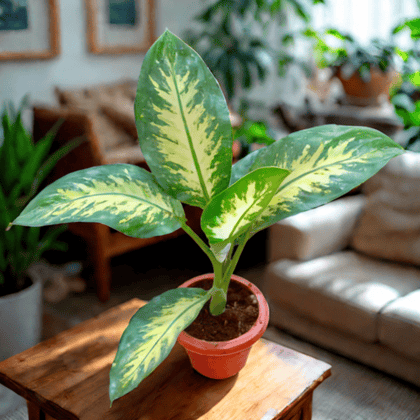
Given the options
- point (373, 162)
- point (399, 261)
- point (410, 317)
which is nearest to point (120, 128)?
point (399, 261)

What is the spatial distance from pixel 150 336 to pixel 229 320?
9.2 inches

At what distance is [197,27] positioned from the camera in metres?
3.72

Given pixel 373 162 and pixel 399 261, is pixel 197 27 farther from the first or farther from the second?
pixel 373 162

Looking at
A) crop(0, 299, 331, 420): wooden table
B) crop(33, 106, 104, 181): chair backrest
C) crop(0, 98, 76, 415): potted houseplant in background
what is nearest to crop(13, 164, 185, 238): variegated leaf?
crop(0, 299, 331, 420): wooden table

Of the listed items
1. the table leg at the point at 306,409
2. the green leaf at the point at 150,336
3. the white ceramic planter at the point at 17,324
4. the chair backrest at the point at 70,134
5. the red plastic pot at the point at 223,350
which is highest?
the chair backrest at the point at 70,134

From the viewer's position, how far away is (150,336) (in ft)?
2.51

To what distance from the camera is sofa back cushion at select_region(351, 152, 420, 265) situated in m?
1.79

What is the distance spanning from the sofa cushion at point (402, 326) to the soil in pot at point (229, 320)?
0.68 meters

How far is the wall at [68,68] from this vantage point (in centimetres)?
280

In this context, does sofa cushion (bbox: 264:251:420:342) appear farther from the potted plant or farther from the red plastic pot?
the potted plant

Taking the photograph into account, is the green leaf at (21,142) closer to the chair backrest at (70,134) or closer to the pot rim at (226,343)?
the chair backrest at (70,134)

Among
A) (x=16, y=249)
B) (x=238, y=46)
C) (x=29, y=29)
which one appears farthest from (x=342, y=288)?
(x=29, y=29)

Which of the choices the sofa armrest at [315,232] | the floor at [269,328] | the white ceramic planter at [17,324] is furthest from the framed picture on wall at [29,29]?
the sofa armrest at [315,232]

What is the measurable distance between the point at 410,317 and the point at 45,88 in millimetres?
2474
